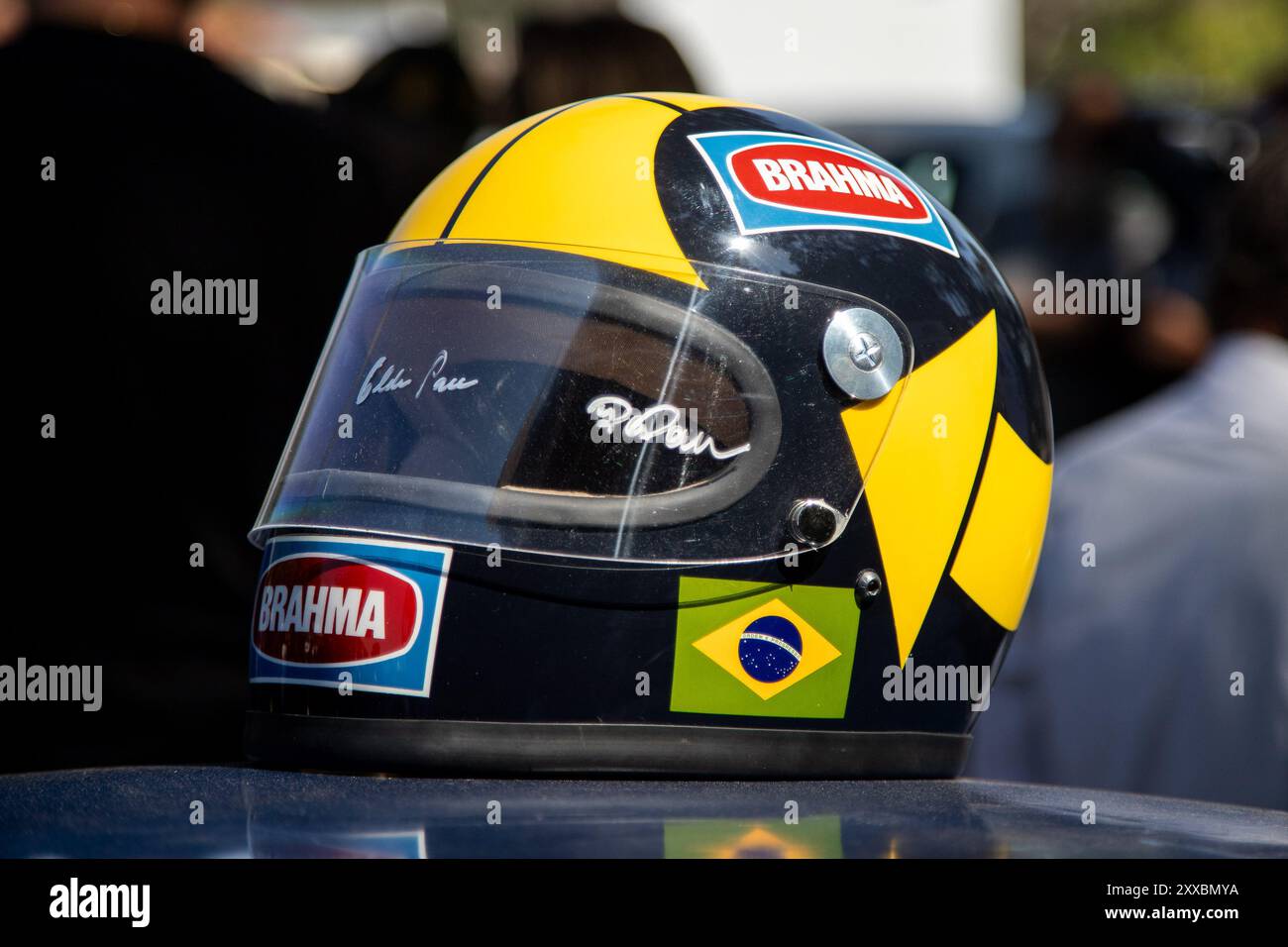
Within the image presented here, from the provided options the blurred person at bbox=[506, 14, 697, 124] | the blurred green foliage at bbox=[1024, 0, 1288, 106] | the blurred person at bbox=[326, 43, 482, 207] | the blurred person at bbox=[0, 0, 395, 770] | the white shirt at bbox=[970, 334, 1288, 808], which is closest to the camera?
the blurred person at bbox=[0, 0, 395, 770]

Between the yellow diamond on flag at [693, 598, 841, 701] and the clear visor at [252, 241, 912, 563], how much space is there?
0.07 metres

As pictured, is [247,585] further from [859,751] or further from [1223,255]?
[1223,255]

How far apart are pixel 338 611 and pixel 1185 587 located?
68.3 inches

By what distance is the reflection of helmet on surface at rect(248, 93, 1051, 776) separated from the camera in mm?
1694

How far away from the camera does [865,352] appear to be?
1761mm

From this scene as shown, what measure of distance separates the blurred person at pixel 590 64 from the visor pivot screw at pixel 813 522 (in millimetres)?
1606

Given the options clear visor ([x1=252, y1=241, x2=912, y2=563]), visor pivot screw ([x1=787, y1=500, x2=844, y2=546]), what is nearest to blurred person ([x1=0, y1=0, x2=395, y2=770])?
clear visor ([x1=252, y1=241, x2=912, y2=563])

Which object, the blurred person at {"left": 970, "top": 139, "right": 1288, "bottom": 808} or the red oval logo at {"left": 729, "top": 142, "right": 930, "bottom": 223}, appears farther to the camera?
the blurred person at {"left": 970, "top": 139, "right": 1288, "bottom": 808}

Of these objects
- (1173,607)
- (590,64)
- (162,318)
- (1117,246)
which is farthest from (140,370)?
(1117,246)

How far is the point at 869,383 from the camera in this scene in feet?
5.79

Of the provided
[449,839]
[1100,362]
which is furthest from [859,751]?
[1100,362]

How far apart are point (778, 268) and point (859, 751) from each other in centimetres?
54
